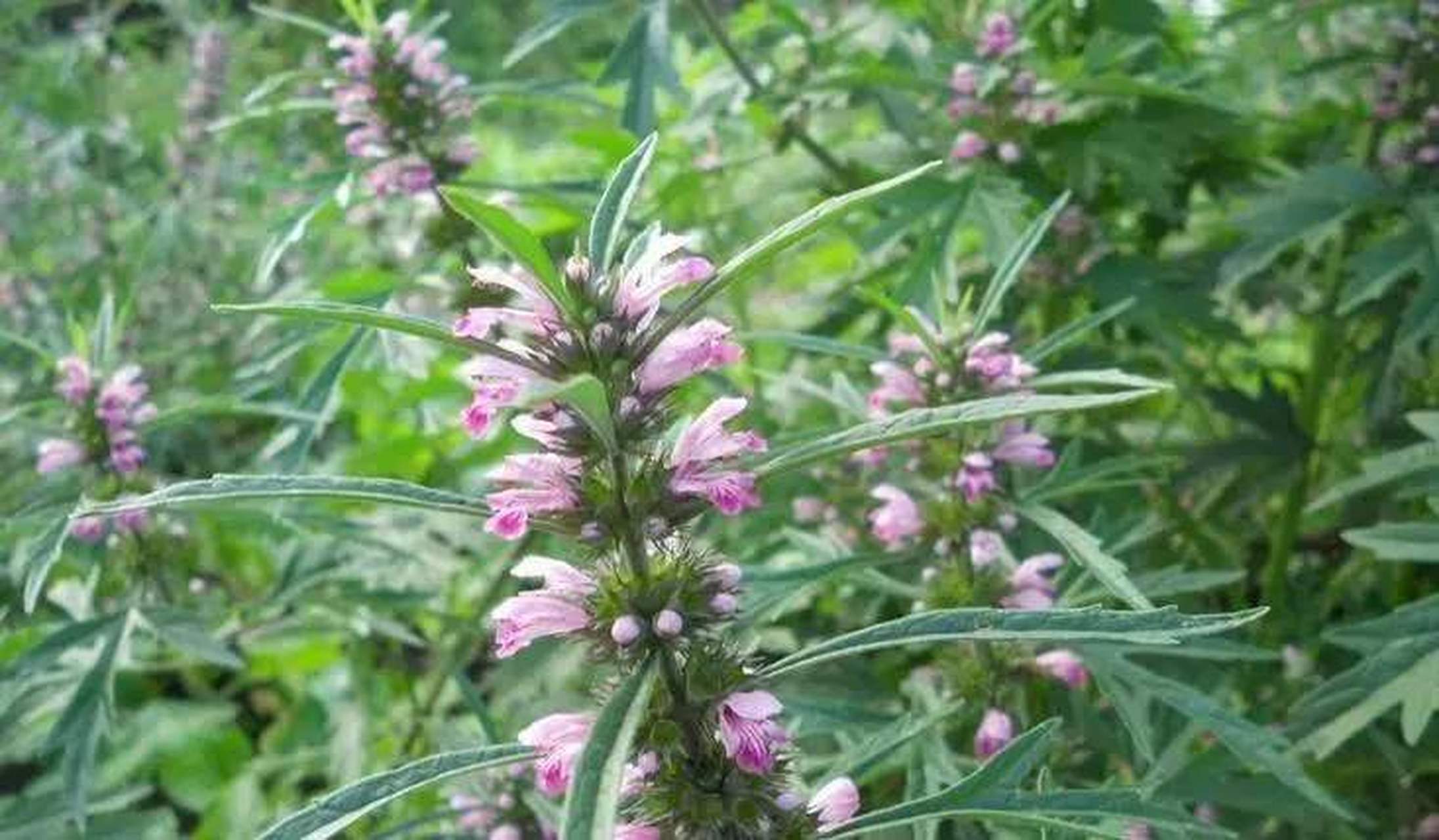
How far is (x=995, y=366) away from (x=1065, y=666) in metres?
0.43

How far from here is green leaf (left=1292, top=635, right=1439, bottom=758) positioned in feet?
6.45

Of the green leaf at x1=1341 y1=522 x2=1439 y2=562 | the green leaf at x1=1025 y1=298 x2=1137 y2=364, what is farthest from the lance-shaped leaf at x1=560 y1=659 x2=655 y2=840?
the green leaf at x1=1341 y1=522 x2=1439 y2=562

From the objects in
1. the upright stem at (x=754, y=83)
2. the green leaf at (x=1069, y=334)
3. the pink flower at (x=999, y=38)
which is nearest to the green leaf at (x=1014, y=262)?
the green leaf at (x=1069, y=334)

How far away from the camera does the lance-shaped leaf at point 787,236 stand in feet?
3.73

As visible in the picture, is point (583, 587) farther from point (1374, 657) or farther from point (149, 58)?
point (149, 58)

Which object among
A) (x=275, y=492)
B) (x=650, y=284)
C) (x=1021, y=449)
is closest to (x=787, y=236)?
(x=650, y=284)

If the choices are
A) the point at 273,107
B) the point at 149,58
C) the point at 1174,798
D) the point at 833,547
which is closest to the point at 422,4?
the point at 273,107

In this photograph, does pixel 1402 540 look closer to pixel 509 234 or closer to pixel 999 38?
pixel 999 38

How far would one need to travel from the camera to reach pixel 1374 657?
204 cm

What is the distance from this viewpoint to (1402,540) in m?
2.13

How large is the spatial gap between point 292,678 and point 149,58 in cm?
282

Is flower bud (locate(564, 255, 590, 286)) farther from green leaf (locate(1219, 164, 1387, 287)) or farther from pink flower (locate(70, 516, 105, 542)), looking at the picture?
green leaf (locate(1219, 164, 1387, 287))

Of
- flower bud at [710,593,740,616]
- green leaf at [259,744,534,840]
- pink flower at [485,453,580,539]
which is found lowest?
green leaf at [259,744,534,840]

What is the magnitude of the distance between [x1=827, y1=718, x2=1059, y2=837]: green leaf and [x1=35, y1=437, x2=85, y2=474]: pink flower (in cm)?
166
